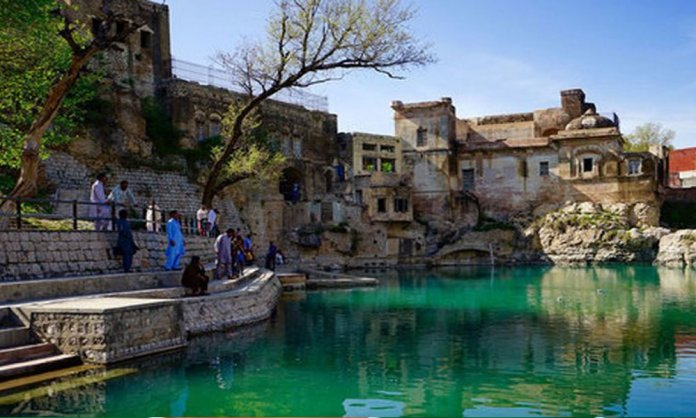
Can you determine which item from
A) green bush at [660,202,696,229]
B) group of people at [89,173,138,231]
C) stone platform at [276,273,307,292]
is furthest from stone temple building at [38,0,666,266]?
group of people at [89,173,138,231]

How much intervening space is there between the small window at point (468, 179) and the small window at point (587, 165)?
26.2 feet

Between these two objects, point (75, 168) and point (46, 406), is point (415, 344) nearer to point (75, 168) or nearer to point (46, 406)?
point (46, 406)

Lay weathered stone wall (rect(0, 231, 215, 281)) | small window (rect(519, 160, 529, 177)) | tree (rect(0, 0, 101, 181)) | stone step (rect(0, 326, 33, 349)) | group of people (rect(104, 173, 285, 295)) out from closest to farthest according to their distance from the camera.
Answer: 1. stone step (rect(0, 326, 33, 349))
2. weathered stone wall (rect(0, 231, 215, 281))
3. group of people (rect(104, 173, 285, 295))
4. tree (rect(0, 0, 101, 181))
5. small window (rect(519, 160, 529, 177))

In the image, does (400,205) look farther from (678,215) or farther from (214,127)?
(678,215)

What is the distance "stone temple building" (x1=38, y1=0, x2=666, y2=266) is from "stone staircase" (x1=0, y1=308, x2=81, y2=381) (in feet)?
75.4

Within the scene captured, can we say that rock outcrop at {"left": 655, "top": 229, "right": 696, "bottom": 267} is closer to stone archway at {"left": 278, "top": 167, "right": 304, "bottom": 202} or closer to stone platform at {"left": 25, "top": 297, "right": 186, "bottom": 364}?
stone archway at {"left": 278, "top": 167, "right": 304, "bottom": 202}

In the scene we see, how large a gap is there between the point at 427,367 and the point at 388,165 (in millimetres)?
Result: 41161

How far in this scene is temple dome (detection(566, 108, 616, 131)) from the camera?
48156mm

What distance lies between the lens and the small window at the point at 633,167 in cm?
4638

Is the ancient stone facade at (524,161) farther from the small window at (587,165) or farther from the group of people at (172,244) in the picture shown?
the group of people at (172,244)

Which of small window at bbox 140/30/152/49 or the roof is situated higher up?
small window at bbox 140/30/152/49

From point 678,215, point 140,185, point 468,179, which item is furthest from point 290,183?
point 678,215

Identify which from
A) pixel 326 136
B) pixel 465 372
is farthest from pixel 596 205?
pixel 465 372

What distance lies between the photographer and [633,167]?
153ft
